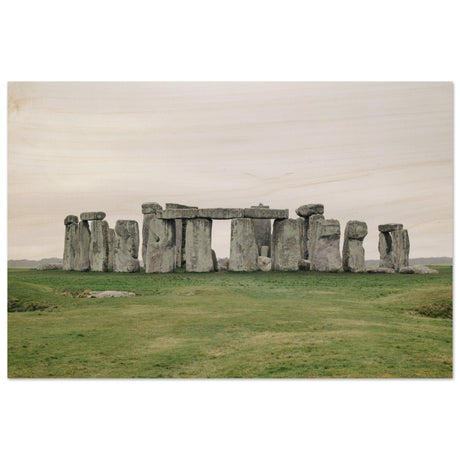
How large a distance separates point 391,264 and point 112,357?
5.16 m

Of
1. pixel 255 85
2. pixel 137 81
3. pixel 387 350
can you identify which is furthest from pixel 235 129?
pixel 387 350

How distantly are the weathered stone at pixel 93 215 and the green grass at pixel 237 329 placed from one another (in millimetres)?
1141

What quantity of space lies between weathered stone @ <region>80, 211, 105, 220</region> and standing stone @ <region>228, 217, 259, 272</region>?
255 centimetres

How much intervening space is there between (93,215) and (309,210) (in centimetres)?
383

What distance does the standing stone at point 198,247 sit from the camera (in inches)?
465

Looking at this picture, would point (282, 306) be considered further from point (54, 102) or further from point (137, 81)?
point (54, 102)

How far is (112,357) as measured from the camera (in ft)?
28.5

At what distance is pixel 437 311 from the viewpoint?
929 cm

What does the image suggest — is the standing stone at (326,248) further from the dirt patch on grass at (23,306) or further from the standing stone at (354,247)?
the dirt patch on grass at (23,306)

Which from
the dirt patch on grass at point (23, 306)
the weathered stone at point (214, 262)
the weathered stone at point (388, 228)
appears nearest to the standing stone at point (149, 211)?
the weathered stone at point (214, 262)

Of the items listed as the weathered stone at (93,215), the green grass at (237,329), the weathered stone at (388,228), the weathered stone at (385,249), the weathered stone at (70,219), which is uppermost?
the weathered stone at (93,215)

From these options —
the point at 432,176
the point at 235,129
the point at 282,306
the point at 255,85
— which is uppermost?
the point at 255,85

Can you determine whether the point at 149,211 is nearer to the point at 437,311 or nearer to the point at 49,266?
the point at 49,266

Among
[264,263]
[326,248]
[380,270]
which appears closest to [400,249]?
[380,270]
